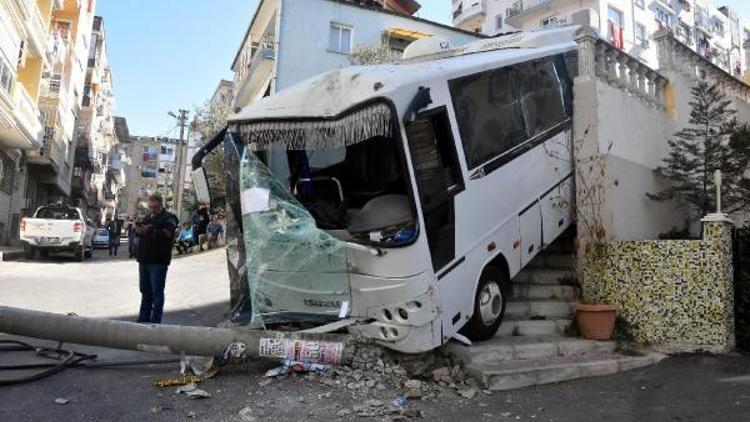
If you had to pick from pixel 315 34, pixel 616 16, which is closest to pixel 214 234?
pixel 315 34

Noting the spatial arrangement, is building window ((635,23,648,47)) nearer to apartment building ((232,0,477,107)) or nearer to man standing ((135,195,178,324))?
apartment building ((232,0,477,107))

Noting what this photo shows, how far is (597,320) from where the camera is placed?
265 inches

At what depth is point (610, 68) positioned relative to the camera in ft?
28.7

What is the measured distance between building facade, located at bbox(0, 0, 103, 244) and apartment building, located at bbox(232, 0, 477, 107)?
8343 mm

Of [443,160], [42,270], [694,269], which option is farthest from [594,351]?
[42,270]

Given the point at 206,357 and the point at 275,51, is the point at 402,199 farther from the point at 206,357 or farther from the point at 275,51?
the point at 275,51

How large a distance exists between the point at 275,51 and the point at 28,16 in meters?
9.17

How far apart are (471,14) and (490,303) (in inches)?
1872

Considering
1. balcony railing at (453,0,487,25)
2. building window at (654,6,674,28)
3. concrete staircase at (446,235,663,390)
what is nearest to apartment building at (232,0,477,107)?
concrete staircase at (446,235,663,390)

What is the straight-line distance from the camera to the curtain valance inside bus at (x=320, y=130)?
16.1ft

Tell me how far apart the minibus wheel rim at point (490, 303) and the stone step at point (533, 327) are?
440 mm

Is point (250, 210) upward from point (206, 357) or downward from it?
upward

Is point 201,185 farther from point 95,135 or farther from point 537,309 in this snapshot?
point 95,135

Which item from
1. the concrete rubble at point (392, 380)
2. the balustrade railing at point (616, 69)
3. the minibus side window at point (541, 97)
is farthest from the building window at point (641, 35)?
the concrete rubble at point (392, 380)
